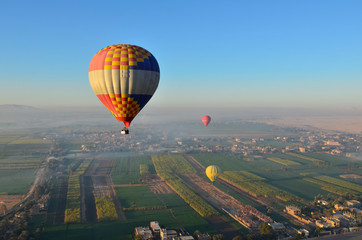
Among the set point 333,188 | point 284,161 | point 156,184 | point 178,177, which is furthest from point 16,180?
point 284,161

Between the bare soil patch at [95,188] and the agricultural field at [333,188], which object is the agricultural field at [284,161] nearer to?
the agricultural field at [333,188]

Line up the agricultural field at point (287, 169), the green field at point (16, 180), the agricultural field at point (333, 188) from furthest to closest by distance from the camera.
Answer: the agricultural field at point (287, 169), the agricultural field at point (333, 188), the green field at point (16, 180)

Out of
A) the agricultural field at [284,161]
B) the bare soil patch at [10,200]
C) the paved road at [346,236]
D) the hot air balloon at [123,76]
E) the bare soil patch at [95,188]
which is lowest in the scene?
the paved road at [346,236]

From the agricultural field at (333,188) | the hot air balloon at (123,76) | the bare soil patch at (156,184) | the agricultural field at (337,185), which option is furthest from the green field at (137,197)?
the agricultural field at (337,185)

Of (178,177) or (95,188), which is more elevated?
(178,177)

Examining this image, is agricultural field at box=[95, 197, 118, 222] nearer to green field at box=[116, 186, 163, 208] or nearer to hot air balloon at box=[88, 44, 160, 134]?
green field at box=[116, 186, 163, 208]

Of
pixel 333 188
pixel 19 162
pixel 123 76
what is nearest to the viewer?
pixel 123 76

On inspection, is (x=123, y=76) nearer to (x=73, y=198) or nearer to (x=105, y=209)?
A: (x=105, y=209)

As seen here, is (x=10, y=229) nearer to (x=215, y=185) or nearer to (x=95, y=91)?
(x=95, y=91)
